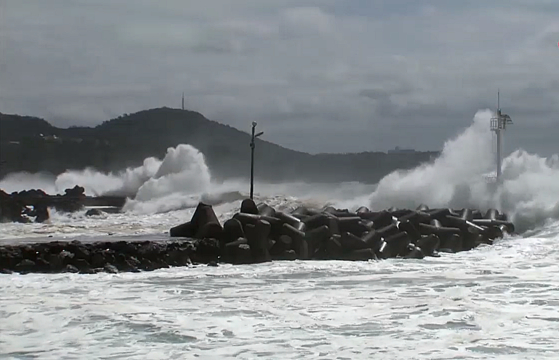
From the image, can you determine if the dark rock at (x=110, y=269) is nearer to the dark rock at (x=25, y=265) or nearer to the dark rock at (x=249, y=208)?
the dark rock at (x=25, y=265)

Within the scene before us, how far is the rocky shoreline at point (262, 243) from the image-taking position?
12.8m

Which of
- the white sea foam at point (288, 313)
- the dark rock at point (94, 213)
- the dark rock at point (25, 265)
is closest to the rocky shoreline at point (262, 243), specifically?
the dark rock at point (25, 265)

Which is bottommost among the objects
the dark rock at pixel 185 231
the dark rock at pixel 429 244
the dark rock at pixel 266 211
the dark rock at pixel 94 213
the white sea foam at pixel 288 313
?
the dark rock at pixel 94 213

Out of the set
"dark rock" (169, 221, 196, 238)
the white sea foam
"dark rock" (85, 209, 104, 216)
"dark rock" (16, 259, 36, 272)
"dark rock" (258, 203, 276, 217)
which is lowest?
"dark rock" (85, 209, 104, 216)

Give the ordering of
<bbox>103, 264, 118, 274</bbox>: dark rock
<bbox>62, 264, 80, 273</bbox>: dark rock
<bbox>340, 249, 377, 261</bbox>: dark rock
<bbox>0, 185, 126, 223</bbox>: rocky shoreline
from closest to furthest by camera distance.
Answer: <bbox>62, 264, 80, 273</bbox>: dark rock, <bbox>103, 264, 118, 274</bbox>: dark rock, <bbox>340, 249, 377, 261</bbox>: dark rock, <bbox>0, 185, 126, 223</bbox>: rocky shoreline

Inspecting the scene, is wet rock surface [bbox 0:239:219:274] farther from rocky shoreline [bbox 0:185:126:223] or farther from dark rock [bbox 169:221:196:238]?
rocky shoreline [bbox 0:185:126:223]

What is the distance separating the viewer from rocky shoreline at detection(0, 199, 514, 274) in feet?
41.9

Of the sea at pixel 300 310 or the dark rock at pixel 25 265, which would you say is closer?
the sea at pixel 300 310

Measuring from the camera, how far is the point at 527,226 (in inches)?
845

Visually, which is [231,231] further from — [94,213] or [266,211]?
[94,213]

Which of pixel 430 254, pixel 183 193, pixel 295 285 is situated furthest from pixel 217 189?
pixel 295 285

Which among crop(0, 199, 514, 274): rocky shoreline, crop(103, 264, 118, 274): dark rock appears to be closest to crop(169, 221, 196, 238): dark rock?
crop(0, 199, 514, 274): rocky shoreline

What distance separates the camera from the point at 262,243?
555 inches

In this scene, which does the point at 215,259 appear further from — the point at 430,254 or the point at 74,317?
the point at 74,317
